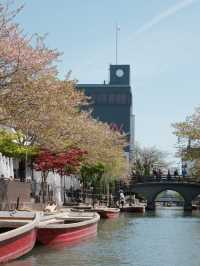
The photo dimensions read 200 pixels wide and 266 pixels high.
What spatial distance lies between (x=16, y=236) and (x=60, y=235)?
6608mm

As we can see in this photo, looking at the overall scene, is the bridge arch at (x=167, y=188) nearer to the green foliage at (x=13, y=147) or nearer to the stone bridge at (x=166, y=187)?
the stone bridge at (x=166, y=187)

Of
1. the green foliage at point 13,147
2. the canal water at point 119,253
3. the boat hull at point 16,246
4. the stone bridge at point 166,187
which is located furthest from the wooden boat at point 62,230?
the stone bridge at point 166,187

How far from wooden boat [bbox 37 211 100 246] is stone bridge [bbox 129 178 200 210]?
79079 mm

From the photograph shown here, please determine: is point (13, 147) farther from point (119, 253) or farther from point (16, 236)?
point (16, 236)

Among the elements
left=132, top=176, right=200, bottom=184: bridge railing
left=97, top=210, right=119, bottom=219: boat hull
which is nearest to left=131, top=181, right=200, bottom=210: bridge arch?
left=132, top=176, right=200, bottom=184: bridge railing

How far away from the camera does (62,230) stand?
28.8m

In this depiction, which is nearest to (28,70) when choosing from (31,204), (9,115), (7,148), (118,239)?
(9,115)

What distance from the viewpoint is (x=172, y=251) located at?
97.5 ft

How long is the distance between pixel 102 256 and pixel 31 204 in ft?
58.7

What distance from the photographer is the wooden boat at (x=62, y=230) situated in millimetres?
27578

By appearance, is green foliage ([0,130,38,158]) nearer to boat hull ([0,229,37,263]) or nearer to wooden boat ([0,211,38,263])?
wooden boat ([0,211,38,263])

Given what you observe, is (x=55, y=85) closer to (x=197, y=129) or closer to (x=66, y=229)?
(x=66, y=229)

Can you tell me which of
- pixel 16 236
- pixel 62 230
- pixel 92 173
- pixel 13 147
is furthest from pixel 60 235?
pixel 92 173

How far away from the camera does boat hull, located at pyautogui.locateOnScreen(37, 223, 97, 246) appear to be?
2753cm
